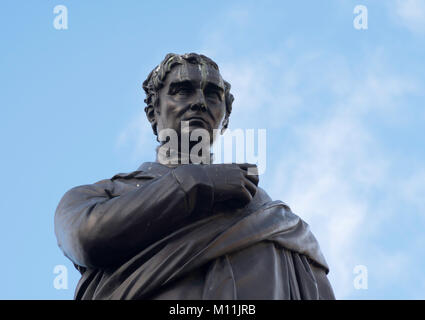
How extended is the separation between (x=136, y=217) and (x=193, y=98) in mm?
1992

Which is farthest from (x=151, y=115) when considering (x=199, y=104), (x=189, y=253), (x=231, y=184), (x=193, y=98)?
(x=189, y=253)

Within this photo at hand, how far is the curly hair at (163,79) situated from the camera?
34.1 feet

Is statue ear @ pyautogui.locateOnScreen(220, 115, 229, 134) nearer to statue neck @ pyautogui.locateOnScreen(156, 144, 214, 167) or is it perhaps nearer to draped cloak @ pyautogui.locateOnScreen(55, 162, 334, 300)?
statue neck @ pyautogui.locateOnScreen(156, 144, 214, 167)

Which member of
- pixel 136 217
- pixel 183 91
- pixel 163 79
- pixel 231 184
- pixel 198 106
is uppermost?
pixel 163 79

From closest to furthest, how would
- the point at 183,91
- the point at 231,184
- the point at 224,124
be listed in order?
the point at 231,184
the point at 183,91
the point at 224,124

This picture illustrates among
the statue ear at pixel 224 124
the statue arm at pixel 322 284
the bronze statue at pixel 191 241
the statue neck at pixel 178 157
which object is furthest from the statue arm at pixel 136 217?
the statue ear at pixel 224 124

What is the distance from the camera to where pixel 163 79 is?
410 inches

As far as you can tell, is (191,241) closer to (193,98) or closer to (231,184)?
(231,184)

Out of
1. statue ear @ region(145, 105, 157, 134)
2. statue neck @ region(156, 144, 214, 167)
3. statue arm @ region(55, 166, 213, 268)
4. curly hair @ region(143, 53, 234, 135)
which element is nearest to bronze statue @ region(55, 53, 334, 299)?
statue arm @ region(55, 166, 213, 268)

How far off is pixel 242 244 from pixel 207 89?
2.11 metres

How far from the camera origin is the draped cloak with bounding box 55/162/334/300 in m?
8.30

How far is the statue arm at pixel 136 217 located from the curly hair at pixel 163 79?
81.0 inches
